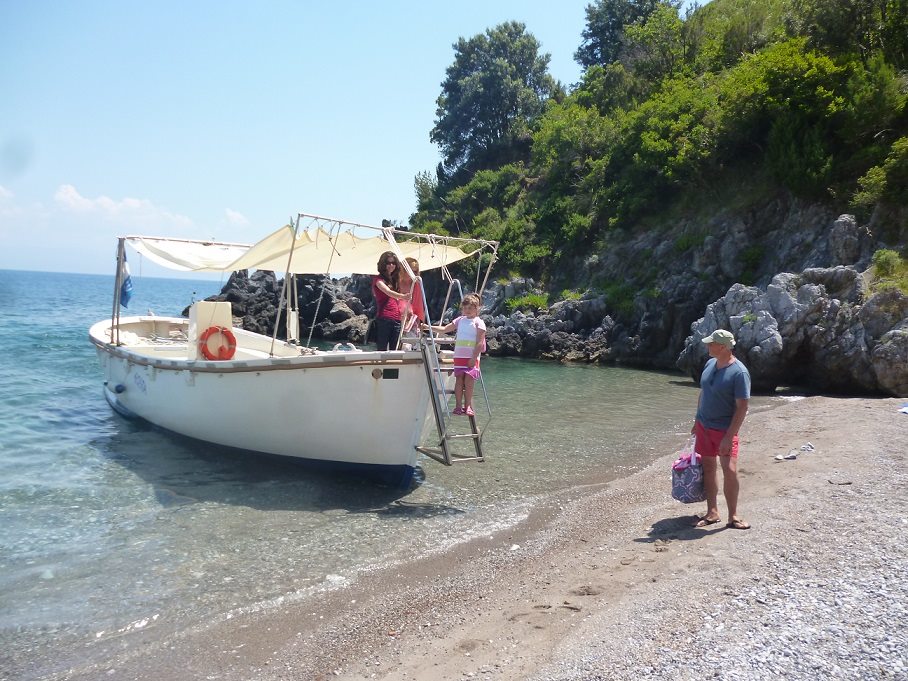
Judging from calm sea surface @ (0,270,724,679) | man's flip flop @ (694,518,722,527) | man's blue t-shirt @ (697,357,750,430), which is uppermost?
man's blue t-shirt @ (697,357,750,430)

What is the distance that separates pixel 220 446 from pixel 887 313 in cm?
1589

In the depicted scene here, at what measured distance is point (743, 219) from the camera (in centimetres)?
2800

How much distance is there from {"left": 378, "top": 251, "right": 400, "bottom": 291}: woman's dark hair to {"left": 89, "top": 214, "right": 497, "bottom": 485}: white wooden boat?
0.15 m

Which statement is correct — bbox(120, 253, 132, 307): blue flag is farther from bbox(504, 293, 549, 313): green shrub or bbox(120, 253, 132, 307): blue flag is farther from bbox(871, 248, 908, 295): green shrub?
bbox(504, 293, 549, 313): green shrub

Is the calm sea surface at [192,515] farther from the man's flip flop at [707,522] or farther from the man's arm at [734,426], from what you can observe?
the man's arm at [734,426]

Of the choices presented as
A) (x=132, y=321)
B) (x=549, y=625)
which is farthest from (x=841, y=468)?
(x=132, y=321)

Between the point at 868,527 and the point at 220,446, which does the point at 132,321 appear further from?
the point at 868,527

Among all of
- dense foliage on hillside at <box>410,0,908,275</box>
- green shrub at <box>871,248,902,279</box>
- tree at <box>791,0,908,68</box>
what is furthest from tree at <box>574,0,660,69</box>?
green shrub at <box>871,248,902,279</box>

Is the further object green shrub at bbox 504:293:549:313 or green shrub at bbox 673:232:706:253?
green shrub at bbox 504:293:549:313

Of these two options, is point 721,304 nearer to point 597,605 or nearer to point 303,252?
point 303,252

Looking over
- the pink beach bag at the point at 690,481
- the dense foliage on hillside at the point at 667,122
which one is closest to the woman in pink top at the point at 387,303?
Result: the pink beach bag at the point at 690,481

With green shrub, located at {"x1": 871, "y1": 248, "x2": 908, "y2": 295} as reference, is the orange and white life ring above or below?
below

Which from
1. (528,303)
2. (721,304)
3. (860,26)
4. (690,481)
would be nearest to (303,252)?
(690,481)

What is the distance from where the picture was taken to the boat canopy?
36.0 ft
